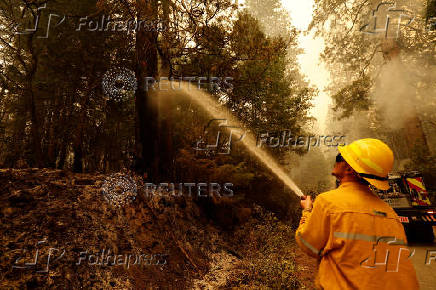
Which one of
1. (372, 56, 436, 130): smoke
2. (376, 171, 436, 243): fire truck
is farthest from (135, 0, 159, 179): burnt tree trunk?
(372, 56, 436, 130): smoke

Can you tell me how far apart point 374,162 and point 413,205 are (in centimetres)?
774

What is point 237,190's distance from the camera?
9242 millimetres

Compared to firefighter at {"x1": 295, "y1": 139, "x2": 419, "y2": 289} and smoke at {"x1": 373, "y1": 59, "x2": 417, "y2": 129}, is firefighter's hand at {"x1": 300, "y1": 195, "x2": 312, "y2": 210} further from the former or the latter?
smoke at {"x1": 373, "y1": 59, "x2": 417, "y2": 129}

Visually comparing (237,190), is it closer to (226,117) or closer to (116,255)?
(226,117)

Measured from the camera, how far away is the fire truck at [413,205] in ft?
24.2

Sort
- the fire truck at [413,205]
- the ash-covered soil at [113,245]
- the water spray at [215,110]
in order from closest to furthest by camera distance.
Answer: the ash-covered soil at [113,245], the fire truck at [413,205], the water spray at [215,110]

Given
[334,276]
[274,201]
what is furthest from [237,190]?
[334,276]

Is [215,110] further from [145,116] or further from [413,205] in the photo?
[413,205]

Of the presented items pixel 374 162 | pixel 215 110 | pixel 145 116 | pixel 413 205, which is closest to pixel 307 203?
pixel 374 162

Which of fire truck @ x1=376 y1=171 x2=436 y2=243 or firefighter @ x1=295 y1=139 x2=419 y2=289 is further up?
firefighter @ x1=295 y1=139 x2=419 y2=289

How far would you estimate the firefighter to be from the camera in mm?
1797

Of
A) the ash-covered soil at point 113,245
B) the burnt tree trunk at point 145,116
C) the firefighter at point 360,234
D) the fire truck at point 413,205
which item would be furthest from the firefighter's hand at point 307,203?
the fire truck at point 413,205

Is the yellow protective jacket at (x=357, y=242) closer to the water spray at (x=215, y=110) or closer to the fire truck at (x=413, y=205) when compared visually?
the water spray at (x=215, y=110)

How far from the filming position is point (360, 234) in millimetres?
1845
